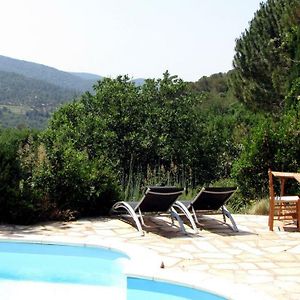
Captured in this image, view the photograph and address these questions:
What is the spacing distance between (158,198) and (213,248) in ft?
4.28

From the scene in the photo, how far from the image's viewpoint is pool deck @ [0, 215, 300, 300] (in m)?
5.31

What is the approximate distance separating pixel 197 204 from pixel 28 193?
288cm

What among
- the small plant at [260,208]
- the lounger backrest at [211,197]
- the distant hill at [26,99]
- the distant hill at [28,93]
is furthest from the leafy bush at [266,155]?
the distant hill at [28,93]

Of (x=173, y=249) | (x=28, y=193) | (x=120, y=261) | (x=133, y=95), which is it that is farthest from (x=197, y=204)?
(x=133, y=95)

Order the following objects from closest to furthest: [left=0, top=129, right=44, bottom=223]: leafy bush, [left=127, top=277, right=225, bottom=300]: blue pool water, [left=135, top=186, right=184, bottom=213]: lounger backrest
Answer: [left=127, top=277, right=225, bottom=300]: blue pool water, [left=135, top=186, right=184, bottom=213]: lounger backrest, [left=0, top=129, right=44, bottom=223]: leafy bush

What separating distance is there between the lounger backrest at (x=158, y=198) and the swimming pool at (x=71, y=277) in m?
1.23

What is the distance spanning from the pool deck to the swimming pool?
0.45 ft

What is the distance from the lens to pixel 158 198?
7965mm

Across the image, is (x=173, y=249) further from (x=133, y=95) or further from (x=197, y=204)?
(x=133, y=95)

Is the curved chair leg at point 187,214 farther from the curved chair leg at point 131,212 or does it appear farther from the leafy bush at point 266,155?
the leafy bush at point 266,155

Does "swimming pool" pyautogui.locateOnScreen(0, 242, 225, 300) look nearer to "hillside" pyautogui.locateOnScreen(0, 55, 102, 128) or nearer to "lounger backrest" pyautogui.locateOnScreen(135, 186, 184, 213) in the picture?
"lounger backrest" pyautogui.locateOnScreen(135, 186, 184, 213)

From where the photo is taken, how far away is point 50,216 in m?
8.96

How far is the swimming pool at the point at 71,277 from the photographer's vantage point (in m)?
5.39

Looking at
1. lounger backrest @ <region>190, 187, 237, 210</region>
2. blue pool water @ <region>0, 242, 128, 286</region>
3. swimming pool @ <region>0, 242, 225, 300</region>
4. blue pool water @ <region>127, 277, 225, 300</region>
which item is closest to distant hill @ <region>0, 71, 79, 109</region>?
lounger backrest @ <region>190, 187, 237, 210</region>
